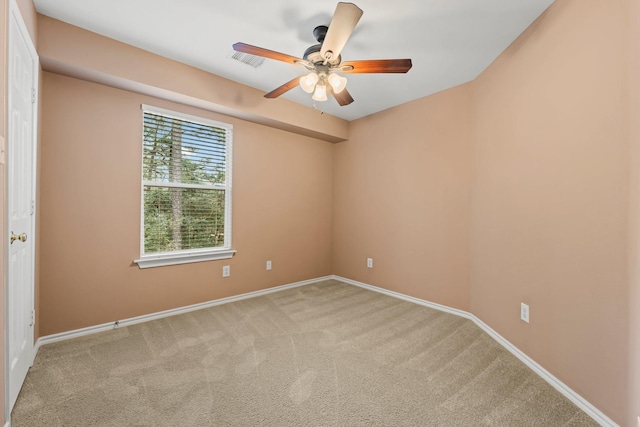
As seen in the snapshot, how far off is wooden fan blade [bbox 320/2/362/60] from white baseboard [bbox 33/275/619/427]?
2532 millimetres

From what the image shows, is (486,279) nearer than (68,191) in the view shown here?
No

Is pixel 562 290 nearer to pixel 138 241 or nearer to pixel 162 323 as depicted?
pixel 162 323

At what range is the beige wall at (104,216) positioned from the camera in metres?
2.21

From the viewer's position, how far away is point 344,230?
4.21m

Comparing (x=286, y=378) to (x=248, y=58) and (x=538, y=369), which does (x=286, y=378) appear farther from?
(x=248, y=58)

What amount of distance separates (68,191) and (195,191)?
3.40 feet

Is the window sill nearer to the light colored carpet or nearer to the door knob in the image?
the light colored carpet

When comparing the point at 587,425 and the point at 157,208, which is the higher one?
the point at 157,208

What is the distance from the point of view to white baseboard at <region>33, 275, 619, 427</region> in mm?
1557

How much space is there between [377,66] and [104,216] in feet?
8.48

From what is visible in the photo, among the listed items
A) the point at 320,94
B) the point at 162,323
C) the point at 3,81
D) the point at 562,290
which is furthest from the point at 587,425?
the point at 3,81

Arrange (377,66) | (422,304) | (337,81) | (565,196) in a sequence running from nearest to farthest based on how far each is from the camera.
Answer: (565,196)
(377,66)
(337,81)
(422,304)

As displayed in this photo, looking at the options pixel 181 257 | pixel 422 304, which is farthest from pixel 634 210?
pixel 181 257

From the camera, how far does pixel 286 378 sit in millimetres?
1810
